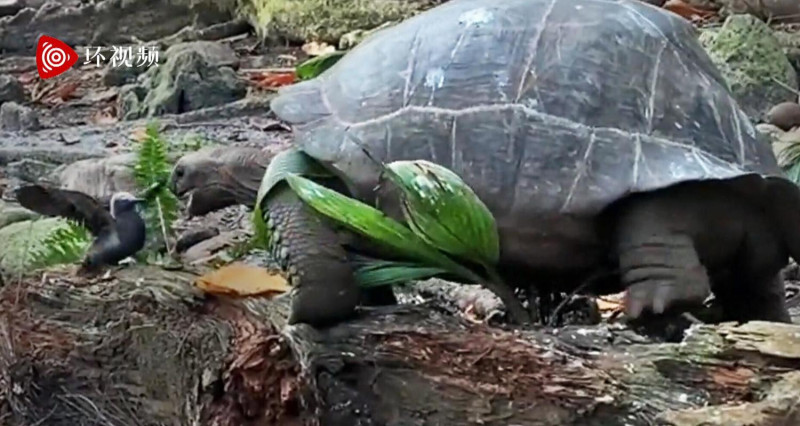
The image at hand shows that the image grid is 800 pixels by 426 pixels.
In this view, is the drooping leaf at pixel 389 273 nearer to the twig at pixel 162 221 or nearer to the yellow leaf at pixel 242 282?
the yellow leaf at pixel 242 282

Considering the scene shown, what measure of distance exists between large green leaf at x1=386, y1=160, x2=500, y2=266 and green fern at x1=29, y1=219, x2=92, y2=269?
109cm

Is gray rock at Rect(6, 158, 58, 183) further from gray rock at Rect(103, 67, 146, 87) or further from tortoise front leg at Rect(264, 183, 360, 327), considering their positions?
tortoise front leg at Rect(264, 183, 360, 327)

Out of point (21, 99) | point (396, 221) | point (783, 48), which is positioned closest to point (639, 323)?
point (396, 221)

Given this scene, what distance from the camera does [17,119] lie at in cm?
647

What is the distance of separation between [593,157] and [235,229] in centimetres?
207

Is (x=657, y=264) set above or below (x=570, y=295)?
above

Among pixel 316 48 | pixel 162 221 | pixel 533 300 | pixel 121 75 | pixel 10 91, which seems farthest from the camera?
pixel 316 48

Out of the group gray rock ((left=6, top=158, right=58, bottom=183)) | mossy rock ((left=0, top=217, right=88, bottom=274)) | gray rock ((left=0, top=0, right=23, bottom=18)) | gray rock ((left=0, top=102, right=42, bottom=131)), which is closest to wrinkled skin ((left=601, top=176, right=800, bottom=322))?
mossy rock ((left=0, top=217, right=88, bottom=274))

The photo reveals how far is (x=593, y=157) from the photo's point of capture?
2.44 meters

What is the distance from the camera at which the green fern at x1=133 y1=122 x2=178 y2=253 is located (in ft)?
10.5

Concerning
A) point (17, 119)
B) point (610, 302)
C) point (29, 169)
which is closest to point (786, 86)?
point (610, 302)

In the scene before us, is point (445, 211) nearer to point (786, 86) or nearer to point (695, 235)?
point (695, 235)

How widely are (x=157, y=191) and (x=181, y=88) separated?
3401 millimetres

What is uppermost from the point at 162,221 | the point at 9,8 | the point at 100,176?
the point at 162,221
